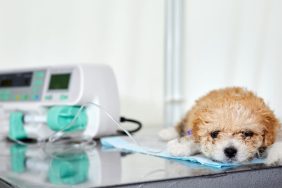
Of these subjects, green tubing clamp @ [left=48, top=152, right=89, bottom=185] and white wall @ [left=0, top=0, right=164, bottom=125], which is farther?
white wall @ [left=0, top=0, right=164, bottom=125]

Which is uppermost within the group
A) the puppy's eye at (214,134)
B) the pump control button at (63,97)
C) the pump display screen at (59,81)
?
the pump display screen at (59,81)

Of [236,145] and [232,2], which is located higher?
[232,2]

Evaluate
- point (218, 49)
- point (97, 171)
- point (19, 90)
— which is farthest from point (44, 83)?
point (218, 49)

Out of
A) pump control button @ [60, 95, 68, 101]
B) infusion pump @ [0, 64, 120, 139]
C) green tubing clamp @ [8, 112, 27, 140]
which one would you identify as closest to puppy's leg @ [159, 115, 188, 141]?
infusion pump @ [0, 64, 120, 139]

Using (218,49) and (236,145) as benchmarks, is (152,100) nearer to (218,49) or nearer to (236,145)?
(218,49)

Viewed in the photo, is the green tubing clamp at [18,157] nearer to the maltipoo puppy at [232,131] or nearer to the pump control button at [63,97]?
the pump control button at [63,97]

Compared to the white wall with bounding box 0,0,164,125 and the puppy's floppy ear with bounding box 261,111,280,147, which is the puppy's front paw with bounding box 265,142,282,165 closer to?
the puppy's floppy ear with bounding box 261,111,280,147

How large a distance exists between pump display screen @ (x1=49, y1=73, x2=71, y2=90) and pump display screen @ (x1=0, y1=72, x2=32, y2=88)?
7 centimetres

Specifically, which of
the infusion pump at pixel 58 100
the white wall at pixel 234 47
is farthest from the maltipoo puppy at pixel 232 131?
the white wall at pixel 234 47

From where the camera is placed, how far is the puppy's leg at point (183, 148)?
771 mm

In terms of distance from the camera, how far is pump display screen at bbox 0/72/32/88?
1.12 meters

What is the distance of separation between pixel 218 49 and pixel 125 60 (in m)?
0.33

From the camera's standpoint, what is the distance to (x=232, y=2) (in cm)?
134

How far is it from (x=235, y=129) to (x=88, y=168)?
0.24m
